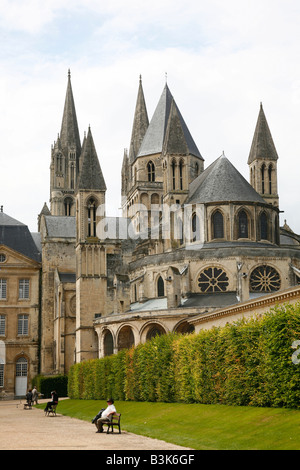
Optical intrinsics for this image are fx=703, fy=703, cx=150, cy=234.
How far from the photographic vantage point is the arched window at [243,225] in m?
59.2

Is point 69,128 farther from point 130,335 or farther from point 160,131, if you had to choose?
point 130,335

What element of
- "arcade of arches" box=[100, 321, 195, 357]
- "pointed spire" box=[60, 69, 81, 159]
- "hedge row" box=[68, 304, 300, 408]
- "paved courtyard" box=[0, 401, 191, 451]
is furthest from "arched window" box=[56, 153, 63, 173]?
"paved courtyard" box=[0, 401, 191, 451]

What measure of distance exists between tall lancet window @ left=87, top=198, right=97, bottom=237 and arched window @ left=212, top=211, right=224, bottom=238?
37.5 ft

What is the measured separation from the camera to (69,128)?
10900 cm

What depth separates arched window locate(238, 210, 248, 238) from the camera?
59188 millimetres

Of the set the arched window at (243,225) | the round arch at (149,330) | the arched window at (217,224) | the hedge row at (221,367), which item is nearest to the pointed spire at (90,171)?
the arched window at (217,224)

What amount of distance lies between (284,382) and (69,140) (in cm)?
8996

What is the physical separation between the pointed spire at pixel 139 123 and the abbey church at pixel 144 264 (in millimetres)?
15958

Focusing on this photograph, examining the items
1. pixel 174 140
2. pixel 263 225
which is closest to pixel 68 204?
pixel 174 140

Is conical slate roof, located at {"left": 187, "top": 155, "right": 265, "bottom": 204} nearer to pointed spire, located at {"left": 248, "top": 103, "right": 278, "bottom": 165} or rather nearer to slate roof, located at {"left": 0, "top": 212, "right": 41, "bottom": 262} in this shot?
pointed spire, located at {"left": 248, "top": 103, "right": 278, "bottom": 165}

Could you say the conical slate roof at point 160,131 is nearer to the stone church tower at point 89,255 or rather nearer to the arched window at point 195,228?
the stone church tower at point 89,255
